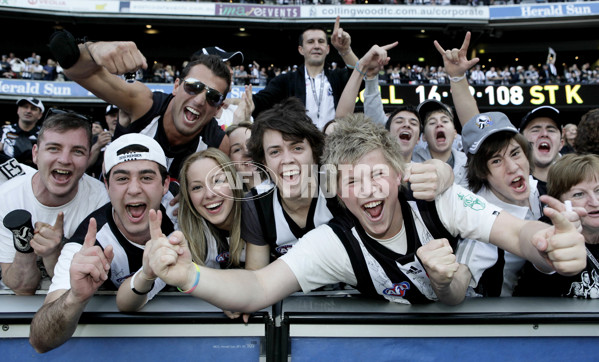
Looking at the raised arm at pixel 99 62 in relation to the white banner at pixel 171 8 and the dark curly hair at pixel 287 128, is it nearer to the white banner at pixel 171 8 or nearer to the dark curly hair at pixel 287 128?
the dark curly hair at pixel 287 128

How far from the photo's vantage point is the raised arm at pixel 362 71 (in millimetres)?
3646

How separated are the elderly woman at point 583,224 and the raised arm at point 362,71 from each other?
5.92 feet

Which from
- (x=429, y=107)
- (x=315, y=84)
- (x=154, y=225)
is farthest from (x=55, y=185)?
(x=429, y=107)

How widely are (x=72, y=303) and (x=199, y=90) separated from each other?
6.10ft

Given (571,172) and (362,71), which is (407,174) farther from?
(362,71)

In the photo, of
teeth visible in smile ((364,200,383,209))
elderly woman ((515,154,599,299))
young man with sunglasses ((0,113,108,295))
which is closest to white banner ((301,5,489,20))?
young man with sunglasses ((0,113,108,295))

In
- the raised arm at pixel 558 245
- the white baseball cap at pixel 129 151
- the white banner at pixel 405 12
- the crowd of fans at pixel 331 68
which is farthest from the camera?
the white banner at pixel 405 12

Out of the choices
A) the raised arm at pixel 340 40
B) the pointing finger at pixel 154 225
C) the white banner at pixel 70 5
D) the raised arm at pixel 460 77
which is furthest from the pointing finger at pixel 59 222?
the white banner at pixel 70 5

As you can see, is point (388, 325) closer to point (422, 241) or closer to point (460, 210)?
point (422, 241)

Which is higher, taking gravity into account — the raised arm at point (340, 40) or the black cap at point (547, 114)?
the raised arm at point (340, 40)

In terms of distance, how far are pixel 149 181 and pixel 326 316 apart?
147 cm

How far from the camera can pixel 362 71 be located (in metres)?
3.85

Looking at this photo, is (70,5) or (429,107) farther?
(70,5)

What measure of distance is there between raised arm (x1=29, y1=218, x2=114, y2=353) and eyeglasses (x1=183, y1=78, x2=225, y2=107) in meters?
1.49
